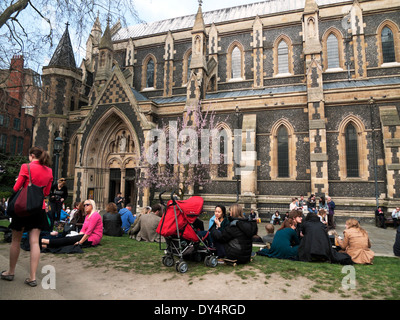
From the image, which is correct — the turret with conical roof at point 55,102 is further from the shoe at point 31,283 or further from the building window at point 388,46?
the building window at point 388,46

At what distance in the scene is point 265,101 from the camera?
16.6 metres

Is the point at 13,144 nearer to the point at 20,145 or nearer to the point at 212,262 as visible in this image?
the point at 20,145

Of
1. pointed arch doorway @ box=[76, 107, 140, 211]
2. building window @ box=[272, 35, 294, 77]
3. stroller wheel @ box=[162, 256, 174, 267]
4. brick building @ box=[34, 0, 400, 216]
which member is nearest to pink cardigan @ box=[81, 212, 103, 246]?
stroller wheel @ box=[162, 256, 174, 267]

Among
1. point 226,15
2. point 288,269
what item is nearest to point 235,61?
point 226,15

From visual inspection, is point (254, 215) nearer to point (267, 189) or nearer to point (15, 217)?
point (267, 189)

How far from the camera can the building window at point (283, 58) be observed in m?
20.6

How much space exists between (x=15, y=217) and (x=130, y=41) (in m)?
25.1

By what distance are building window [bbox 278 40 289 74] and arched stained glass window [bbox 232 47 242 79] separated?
10.4ft

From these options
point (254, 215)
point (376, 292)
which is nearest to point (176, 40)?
point (254, 215)

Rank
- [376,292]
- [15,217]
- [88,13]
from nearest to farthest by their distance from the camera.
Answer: [15,217], [376,292], [88,13]

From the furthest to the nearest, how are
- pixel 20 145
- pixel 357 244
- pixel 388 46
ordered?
pixel 20 145
pixel 388 46
pixel 357 244

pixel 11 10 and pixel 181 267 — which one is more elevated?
pixel 11 10

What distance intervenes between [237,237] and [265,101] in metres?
13.3
